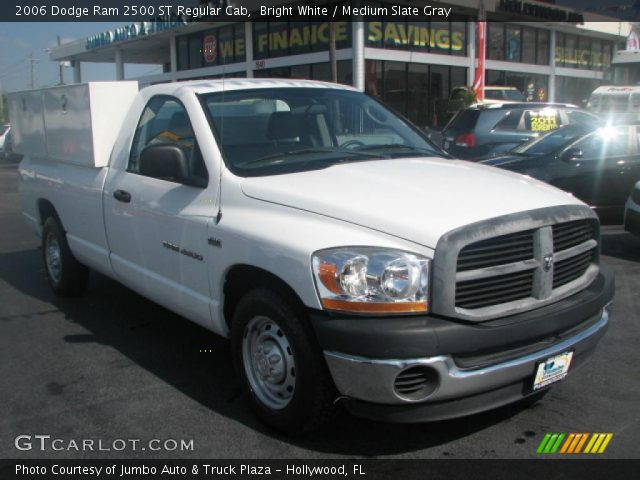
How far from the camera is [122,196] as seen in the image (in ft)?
15.9

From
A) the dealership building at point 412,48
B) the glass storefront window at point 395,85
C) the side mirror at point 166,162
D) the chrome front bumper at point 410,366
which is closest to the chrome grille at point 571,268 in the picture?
the chrome front bumper at point 410,366

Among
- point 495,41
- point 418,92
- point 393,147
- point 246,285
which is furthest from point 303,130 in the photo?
point 495,41

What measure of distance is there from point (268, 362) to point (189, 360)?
1.38 meters

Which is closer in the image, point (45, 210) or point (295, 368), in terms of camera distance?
→ point (295, 368)

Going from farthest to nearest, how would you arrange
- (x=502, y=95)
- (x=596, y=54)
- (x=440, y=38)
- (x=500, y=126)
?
(x=596, y=54) < (x=440, y=38) < (x=502, y=95) < (x=500, y=126)

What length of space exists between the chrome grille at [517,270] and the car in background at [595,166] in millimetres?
5529

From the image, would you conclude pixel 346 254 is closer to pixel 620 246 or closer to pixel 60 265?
pixel 60 265

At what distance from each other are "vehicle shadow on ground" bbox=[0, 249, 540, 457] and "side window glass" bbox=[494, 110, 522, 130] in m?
8.57

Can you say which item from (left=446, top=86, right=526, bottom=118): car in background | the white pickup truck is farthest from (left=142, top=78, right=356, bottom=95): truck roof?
(left=446, top=86, right=526, bottom=118): car in background

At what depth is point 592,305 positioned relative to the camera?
3.52m

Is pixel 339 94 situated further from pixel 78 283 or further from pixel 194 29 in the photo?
pixel 194 29

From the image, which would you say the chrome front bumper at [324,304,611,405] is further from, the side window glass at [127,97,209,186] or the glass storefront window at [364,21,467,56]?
the glass storefront window at [364,21,467,56]

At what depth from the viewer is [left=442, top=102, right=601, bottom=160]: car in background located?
1273cm

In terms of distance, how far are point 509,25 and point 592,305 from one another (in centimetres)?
2826
